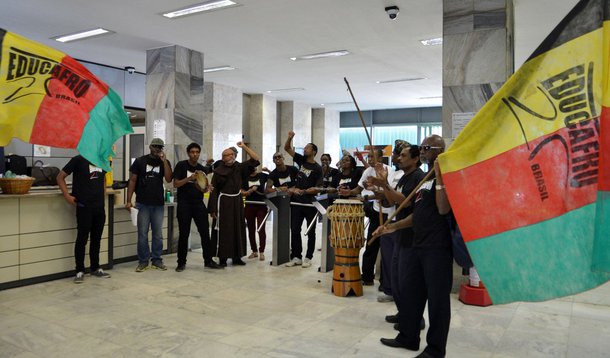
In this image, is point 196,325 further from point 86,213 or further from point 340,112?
point 340,112

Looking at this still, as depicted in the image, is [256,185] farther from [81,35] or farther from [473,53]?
[81,35]

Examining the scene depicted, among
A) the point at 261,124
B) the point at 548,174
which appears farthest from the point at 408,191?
the point at 261,124

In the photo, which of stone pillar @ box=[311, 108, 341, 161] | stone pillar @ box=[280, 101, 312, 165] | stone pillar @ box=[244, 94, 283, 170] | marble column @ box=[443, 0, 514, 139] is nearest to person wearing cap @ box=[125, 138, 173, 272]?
marble column @ box=[443, 0, 514, 139]

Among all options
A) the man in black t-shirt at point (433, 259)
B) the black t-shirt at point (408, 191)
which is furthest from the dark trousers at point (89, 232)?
the man in black t-shirt at point (433, 259)

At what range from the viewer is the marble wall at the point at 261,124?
48.5ft

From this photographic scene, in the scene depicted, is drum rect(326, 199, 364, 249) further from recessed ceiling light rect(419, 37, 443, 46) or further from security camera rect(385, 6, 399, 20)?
recessed ceiling light rect(419, 37, 443, 46)

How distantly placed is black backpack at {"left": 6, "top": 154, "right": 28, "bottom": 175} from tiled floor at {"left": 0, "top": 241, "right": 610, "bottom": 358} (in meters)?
3.72

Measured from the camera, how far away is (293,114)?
54.2 feet

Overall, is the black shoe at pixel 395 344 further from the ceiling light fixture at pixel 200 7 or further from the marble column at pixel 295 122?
the marble column at pixel 295 122

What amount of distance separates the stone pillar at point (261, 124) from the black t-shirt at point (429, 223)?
11585 millimetres

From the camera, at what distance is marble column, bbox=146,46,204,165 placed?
8422mm

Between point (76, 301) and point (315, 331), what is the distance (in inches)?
102

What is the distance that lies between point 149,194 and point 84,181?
2.71 feet

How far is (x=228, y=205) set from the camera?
655 cm
